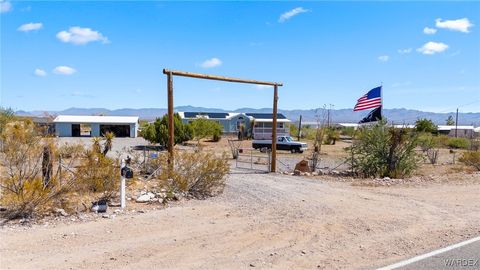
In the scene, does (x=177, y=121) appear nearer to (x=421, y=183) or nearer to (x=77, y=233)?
(x=421, y=183)

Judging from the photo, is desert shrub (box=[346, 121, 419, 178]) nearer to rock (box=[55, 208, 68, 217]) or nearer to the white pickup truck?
rock (box=[55, 208, 68, 217])

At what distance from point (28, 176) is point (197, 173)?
381 centimetres

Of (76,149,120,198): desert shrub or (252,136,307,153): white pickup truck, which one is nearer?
(76,149,120,198): desert shrub

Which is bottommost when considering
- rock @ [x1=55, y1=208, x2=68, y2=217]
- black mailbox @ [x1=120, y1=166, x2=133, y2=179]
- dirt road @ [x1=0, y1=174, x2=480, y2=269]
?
dirt road @ [x1=0, y1=174, x2=480, y2=269]

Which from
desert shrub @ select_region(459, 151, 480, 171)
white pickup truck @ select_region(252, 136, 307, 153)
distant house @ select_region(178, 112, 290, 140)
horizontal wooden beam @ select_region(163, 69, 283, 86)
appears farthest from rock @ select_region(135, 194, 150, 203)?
distant house @ select_region(178, 112, 290, 140)

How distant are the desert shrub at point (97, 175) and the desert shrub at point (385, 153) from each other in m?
10.5

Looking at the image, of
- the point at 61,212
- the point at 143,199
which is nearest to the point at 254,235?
the point at 143,199

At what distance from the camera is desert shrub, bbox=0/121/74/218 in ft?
26.0

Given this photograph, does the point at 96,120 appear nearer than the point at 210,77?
No

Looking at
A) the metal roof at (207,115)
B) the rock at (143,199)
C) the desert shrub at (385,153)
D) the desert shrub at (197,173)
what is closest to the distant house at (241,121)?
the metal roof at (207,115)

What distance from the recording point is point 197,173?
10914 millimetres

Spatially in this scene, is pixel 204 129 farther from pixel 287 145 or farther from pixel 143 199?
pixel 143 199

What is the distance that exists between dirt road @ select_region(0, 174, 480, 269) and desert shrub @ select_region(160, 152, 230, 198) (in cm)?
46

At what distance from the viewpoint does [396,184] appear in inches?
579
